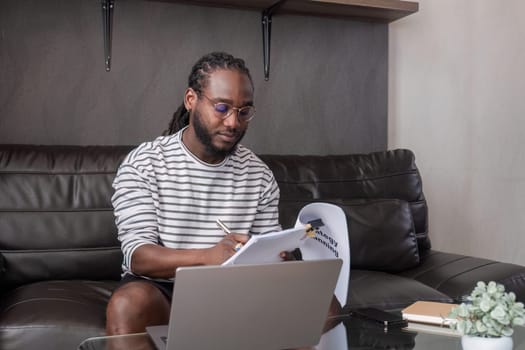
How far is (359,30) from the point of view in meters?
2.97

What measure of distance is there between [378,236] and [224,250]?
3.39ft

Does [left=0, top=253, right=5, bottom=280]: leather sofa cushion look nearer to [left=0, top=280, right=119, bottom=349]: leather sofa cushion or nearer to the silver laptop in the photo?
[left=0, top=280, right=119, bottom=349]: leather sofa cushion

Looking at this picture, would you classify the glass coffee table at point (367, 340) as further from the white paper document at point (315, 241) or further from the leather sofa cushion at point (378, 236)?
the leather sofa cushion at point (378, 236)

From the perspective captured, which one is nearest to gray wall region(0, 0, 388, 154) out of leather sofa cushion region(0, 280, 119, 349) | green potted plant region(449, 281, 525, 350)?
leather sofa cushion region(0, 280, 119, 349)

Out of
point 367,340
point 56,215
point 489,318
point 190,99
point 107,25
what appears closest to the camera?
point 489,318

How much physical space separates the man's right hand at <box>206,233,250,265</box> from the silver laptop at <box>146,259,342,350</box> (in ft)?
0.89

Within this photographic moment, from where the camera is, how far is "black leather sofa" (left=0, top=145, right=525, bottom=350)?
66.5 inches

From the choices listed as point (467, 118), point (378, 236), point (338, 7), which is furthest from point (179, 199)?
point (467, 118)

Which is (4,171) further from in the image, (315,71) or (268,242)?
(315,71)

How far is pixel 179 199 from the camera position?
1.74 m

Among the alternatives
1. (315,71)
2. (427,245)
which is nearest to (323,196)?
(427,245)

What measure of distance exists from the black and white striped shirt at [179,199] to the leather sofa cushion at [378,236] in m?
0.48

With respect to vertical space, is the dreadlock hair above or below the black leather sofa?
above

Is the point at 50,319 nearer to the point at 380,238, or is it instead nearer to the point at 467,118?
the point at 380,238
